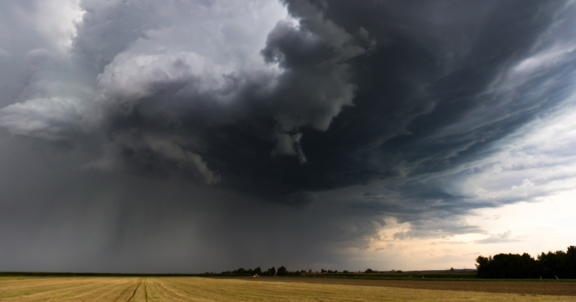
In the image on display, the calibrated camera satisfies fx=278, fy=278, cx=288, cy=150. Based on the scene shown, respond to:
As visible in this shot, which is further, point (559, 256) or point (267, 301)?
point (559, 256)

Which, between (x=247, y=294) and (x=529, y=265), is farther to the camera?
(x=529, y=265)

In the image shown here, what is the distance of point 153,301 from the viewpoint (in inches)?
1200

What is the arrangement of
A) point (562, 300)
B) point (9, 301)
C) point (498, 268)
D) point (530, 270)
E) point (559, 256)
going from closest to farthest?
point (562, 300), point (9, 301), point (559, 256), point (530, 270), point (498, 268)

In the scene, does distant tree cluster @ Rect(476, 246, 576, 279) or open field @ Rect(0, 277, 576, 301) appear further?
distant tree cluster @ Rect(476, 246, 576, 279)

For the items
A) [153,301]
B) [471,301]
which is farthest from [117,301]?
[471,301]

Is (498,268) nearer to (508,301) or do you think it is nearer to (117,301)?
(508,301)

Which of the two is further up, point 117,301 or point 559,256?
point 559,256

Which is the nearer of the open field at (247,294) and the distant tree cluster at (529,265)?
the open field at (247,294)

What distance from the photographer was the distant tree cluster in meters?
75.8

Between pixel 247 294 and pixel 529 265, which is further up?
pixel 529 265

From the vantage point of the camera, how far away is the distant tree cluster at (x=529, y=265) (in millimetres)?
75750

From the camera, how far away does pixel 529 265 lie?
86.9 m

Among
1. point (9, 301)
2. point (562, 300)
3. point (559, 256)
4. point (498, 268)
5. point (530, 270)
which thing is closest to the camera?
point (562, 300)

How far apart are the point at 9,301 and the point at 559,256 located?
119 meters
